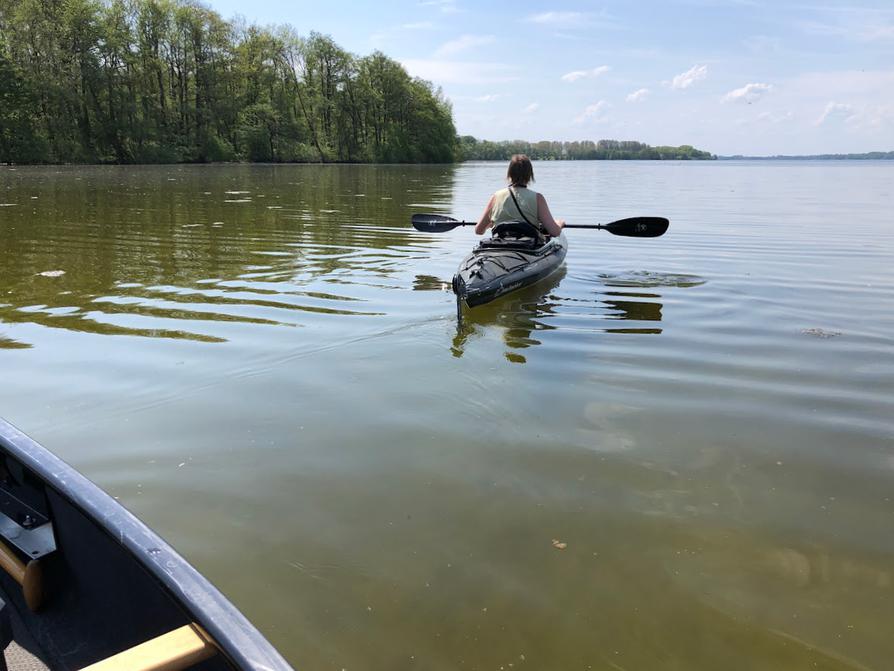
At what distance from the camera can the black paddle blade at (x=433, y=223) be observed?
10.9 metres

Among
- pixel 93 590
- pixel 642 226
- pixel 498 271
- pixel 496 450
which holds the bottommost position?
pixel 496 450

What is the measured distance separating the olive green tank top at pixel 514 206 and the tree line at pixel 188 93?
2047 inches

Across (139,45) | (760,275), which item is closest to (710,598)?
(760,275)

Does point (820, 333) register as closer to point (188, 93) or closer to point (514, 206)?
point (514, 206)

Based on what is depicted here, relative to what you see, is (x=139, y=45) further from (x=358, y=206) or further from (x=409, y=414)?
(x=409, y=414)

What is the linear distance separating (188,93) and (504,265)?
65.5 metres

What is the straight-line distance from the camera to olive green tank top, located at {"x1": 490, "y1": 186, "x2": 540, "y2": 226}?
339 inches

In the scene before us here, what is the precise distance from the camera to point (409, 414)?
4762 mm

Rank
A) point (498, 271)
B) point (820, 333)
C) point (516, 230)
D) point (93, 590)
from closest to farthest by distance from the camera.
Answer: point (93, 590), point (820, 333), point (498, 271), point (516, 230)

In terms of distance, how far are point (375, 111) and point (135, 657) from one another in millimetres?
84110

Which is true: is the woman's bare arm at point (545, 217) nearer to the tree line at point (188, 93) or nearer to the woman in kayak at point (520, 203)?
the woman in kayak at point (520, 203)

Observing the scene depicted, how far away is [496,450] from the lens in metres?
4.21

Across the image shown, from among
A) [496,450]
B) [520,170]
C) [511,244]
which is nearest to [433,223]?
[511,244]

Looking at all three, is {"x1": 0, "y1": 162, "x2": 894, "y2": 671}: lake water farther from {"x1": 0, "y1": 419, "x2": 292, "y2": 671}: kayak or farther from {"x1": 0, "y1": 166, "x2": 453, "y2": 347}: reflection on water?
{"x1": 0, "y1": 419, "x2": 292, "y2": 671}: kayak
